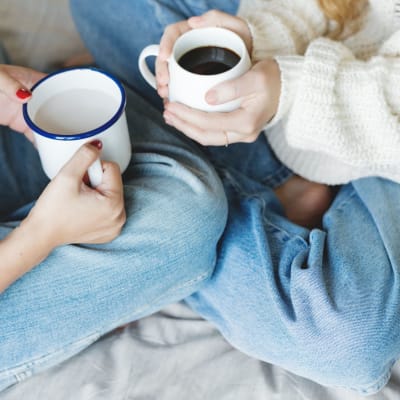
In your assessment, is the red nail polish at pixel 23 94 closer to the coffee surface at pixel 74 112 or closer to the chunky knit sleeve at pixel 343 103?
the coffee surface at pixel 74 112

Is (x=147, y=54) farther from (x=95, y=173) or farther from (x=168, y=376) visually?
(x=168, y=376)

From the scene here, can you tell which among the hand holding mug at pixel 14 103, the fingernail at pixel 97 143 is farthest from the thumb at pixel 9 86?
the fingernail at pixel 97 143

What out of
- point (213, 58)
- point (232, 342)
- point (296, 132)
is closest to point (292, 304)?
point (232, 342)

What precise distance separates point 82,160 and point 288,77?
0.28 metres

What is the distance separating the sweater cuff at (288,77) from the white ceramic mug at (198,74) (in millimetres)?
69

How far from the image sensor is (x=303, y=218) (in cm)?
94

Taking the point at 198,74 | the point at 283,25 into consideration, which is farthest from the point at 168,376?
the point at 283,25

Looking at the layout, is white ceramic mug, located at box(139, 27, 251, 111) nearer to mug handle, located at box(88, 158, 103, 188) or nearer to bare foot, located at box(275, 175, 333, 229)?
mug handle, located at box(88, 158, 103, 188)

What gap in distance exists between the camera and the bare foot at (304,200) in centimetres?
94

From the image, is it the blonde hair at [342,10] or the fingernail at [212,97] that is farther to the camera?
the blonde hair at [342,10]

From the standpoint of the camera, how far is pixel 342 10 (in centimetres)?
81

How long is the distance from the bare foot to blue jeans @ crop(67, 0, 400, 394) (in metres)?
0.06

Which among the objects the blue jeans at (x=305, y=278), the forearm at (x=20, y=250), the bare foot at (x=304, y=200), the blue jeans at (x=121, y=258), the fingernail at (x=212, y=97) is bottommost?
the bare foot at (x=304, y=200)

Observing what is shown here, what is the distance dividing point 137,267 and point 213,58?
270 mm
